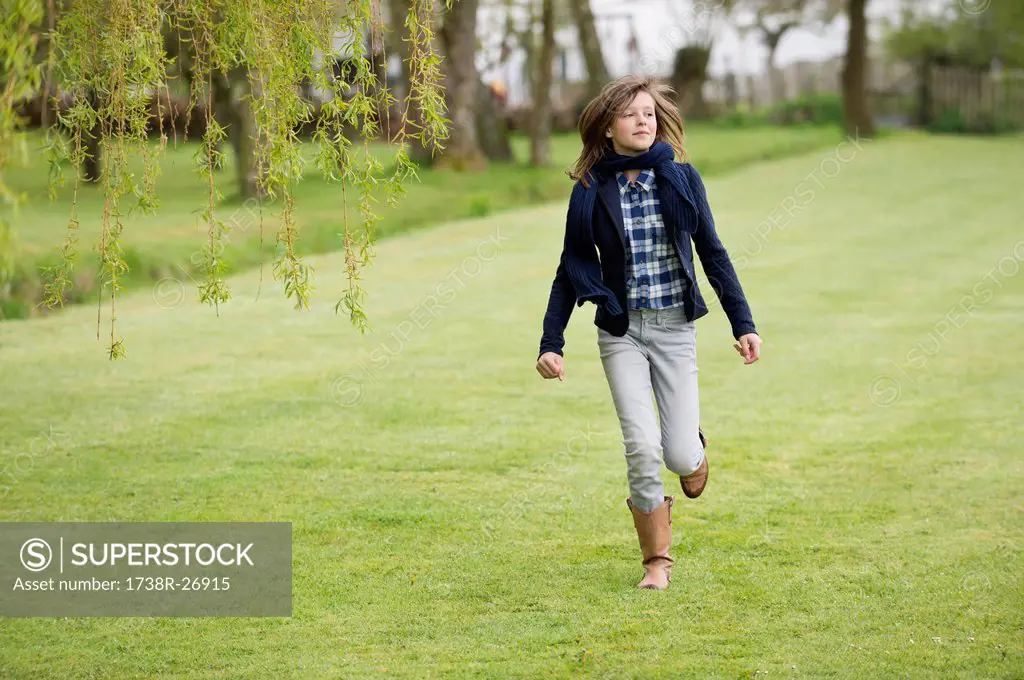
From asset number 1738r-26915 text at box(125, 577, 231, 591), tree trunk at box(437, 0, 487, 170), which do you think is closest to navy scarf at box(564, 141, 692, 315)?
asset number 1738r-26915 text at box(125, 577, 231, 591)

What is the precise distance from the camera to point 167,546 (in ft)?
19.5

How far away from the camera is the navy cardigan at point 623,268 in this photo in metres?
5.09

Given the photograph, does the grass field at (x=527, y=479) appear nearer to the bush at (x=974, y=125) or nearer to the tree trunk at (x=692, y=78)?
the bush at (x=974, y=125)

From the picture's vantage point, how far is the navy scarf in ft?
16.6

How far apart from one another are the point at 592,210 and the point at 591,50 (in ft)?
96.8

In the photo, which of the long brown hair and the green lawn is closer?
the long brown hair

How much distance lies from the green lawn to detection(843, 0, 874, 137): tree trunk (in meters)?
1.84

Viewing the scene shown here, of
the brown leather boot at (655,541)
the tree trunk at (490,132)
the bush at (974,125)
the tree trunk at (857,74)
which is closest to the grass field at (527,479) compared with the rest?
the brown leather boot at (655,541)

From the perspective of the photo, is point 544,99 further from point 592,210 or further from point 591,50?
point 592,210

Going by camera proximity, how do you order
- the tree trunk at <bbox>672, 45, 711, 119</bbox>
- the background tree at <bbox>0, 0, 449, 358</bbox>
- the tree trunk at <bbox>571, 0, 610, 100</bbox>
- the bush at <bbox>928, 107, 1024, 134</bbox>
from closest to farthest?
1. the background tree at <bbox>0, 0, 449, 358</bbox>
2. the tree trunk at <bbox>571, 0, 610, 100</bbox>
3. the bush at <bbox>928, 107, 1024, 134</bbox>
4. the tree trunk at <bbox>672, 45, 711, 119</bbox>

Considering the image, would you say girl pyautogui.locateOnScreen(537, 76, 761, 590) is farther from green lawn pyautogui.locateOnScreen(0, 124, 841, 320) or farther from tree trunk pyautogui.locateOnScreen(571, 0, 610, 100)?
tree trunk pyautogui.locateOnScreen(571, 0, 610, 100)

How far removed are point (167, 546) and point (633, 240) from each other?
2437 millimetres

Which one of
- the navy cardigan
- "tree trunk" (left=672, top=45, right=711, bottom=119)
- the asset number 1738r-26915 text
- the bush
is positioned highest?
the navy cardigan

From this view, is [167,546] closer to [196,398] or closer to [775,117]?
[196,398]
